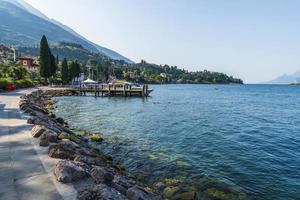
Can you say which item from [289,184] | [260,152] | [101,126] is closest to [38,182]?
[289,184]

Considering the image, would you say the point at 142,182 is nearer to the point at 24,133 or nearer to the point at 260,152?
the point at 24,133

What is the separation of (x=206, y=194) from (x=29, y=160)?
8080mm

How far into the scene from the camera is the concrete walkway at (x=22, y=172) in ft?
25.1

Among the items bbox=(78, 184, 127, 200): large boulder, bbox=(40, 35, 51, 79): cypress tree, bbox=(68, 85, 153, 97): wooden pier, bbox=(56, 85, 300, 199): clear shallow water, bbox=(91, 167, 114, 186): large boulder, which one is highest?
bbox=(40, 35, 51, 79): cypress tree

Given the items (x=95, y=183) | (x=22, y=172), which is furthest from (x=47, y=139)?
(x=95, y=183)

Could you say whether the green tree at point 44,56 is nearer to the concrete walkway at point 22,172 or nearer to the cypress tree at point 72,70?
the cypress tree at point 72,70

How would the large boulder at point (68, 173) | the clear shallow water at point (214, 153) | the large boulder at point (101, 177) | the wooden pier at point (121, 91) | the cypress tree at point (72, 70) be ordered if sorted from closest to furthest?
1. the large boulder at point (68, 173)
2. the large boulder at point (101, 177)
3. the clear shallow water at point (214, 153)
4. the wooden pier at point (121, 91)
5. the cypress tree at point (72, 70)

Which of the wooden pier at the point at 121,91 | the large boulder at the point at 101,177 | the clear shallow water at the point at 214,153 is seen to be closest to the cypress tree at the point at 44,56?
the wooden pier at the point at 121,91

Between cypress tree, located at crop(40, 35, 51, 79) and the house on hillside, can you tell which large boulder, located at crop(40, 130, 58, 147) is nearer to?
cypress tree, located at crop(40, 35, 51, 79)

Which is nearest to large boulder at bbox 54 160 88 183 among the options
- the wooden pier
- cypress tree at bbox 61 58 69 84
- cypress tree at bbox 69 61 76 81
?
the wooden pier

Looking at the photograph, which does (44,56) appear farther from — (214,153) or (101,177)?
(101,177)

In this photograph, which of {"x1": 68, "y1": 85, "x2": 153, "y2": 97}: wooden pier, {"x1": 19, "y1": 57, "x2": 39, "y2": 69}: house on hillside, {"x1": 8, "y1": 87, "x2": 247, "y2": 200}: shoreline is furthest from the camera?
{"x1": 19, "y1": 57, "x2": 39, "y2": 69}: house on hillside

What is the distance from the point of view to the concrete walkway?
7.65 m

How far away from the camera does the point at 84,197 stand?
23.6ft
